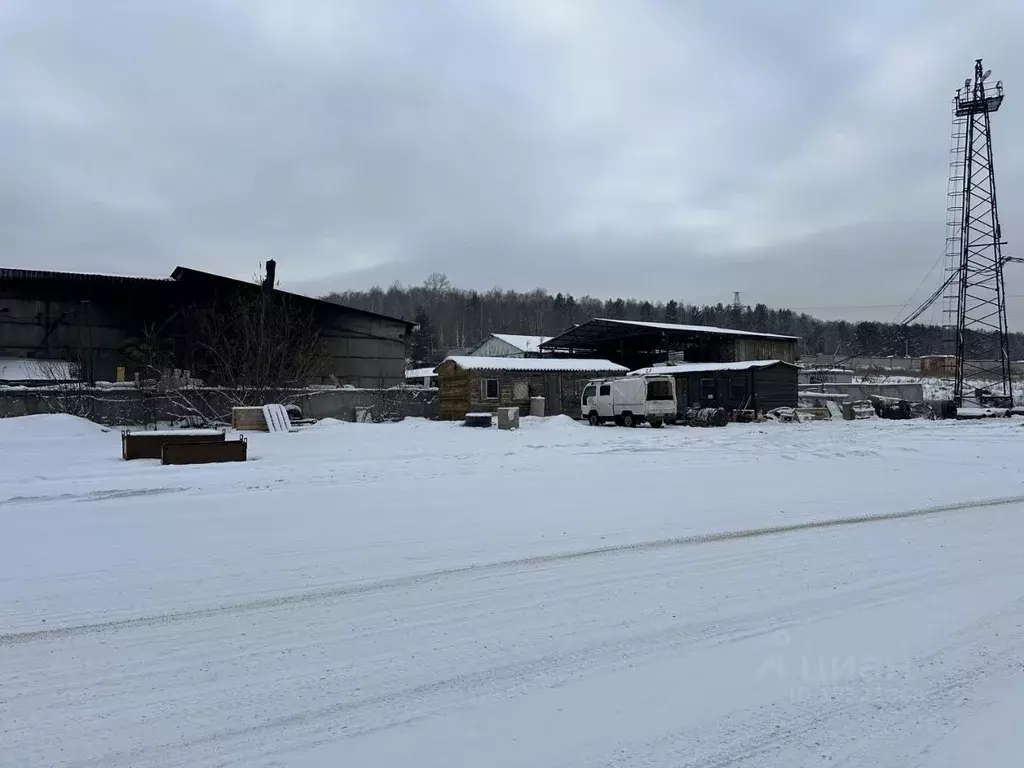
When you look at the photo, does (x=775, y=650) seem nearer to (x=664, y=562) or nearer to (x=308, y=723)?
(x=664, y=562)

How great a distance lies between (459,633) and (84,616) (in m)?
2.77

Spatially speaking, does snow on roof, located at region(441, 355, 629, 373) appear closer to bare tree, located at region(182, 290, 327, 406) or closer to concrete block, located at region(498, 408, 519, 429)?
bare tree, located at region(182, 290, 327, 406)

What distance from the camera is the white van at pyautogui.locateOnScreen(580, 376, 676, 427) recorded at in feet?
89.1

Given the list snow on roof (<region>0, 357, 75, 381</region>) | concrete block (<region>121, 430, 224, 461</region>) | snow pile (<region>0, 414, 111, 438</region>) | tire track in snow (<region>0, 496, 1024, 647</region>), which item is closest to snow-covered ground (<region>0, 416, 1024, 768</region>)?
tire track in snow (<region>0, 496, 1024, 647</region>)

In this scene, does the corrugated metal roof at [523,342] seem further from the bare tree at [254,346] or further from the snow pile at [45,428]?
the snow pile at [45,428]

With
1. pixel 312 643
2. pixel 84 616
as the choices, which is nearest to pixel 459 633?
pixel 312 643

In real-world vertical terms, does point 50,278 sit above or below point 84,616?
above

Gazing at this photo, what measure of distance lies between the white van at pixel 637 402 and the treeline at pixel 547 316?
62.7 meters

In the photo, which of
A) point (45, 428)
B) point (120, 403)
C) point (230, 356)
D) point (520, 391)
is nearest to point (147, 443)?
point (45, 428)

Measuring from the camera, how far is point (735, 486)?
404 inches

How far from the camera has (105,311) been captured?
29609 millimetres

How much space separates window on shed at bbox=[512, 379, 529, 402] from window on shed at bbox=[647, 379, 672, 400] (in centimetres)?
674

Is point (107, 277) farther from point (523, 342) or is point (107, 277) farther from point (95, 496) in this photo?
point (523, 342)

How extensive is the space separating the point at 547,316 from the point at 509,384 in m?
84.5
